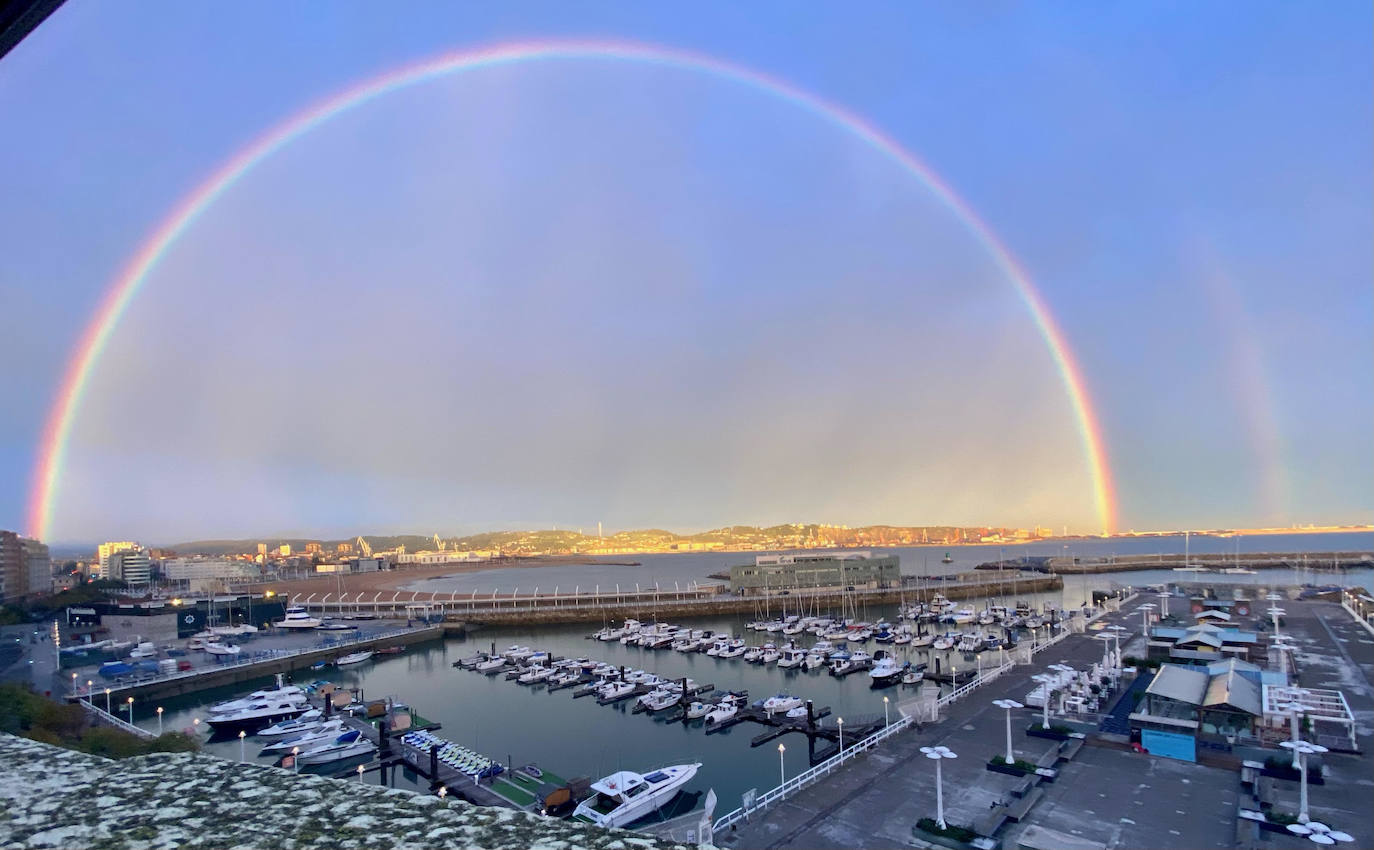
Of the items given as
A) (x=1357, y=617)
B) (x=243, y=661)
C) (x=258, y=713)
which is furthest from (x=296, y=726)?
(x=1357, y=617)

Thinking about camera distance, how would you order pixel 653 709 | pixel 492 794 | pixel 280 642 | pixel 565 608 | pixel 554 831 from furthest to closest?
pixel 565 608 → pixel 280 642 → pixel 653 709 → pixel 492 794 → pixel 554 831

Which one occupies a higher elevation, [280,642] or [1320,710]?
[1320,710]

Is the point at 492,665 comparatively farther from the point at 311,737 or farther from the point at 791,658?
the point at 791,658

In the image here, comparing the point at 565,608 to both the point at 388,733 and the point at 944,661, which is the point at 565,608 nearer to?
the point at 944,661

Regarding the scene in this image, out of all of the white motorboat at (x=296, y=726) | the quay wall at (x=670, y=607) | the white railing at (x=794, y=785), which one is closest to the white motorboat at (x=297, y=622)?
the quay wall at (x=670, y=607)

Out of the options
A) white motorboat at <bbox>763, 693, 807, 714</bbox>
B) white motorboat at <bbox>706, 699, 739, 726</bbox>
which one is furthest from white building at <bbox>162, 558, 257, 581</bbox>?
white motorboat at <bbox>763, 693, 807, 714</bbox>

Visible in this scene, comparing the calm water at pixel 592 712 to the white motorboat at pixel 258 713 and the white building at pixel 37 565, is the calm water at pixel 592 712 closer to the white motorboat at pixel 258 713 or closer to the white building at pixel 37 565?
the white motorboat at pixel 258 713

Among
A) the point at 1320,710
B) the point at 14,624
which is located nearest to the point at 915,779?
the point at 1320,710

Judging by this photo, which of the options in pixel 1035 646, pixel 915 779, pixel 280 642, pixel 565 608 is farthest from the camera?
pixel 565 608
